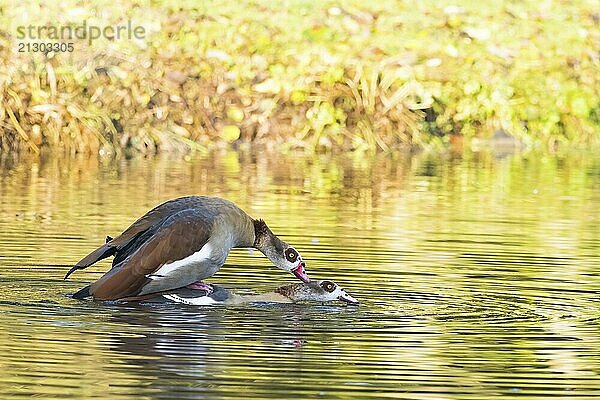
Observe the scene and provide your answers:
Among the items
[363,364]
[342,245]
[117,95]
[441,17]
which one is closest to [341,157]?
[117,95]

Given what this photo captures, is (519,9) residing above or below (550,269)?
above

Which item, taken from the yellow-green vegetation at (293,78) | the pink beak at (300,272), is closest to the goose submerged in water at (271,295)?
the pink beak at (300,272)

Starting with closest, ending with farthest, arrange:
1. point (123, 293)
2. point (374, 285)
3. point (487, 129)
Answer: point (123, 293), point (374, 285), point (487, 129)

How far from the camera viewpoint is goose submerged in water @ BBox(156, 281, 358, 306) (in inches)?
418

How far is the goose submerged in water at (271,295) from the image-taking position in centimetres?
1061

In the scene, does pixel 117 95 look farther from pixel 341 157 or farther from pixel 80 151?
pixel 341 157

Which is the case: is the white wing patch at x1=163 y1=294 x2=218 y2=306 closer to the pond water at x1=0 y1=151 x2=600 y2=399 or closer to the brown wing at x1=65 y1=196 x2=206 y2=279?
the pond water at x1=0 y1=151 x2=600 y2=399

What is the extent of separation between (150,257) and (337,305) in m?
1.19

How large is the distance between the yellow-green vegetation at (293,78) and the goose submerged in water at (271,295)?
1288cm

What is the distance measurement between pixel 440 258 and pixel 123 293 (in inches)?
144

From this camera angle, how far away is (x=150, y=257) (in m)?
10.4

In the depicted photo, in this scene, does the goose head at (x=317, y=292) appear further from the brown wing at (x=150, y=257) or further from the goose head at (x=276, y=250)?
the brown wing at (x=150, y=257)

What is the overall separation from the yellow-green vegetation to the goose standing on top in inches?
501

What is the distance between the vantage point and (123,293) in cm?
1038
